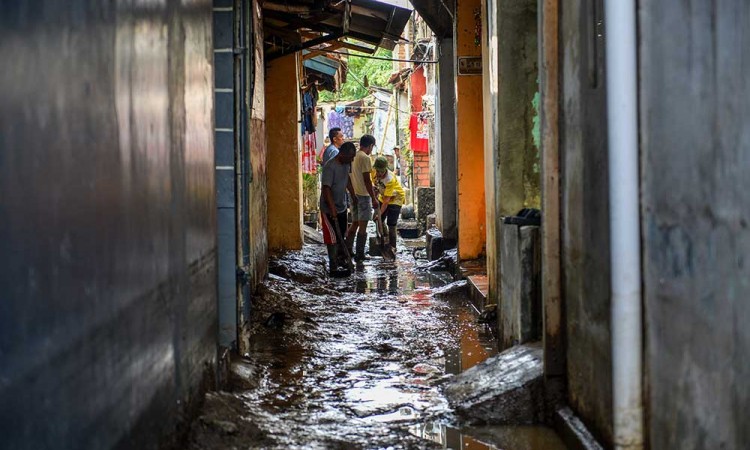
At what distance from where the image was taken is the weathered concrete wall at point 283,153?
1377cm

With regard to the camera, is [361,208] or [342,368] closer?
[342,368]

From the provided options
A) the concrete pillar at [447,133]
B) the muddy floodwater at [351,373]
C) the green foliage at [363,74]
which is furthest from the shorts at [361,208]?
the green foliage at [363,74]

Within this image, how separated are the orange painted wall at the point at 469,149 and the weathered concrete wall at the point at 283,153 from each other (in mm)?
3873

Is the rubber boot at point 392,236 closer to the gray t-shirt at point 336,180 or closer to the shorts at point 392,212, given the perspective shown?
the shorts at point 392,212

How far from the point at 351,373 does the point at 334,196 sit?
6631mm

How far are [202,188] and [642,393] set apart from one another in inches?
100

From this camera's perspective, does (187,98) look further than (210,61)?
No

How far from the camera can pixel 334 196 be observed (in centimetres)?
1269

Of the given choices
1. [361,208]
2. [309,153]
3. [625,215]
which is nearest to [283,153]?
[361,208]

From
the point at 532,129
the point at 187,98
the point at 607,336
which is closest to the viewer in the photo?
the point at 607,336

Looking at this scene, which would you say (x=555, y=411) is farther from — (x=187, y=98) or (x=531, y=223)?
(x=187, y=98)

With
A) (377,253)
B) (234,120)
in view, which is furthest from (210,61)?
(377,253)

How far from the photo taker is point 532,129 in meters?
6.71

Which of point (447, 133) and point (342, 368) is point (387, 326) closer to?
point (342, 368)
